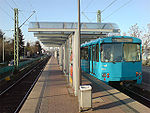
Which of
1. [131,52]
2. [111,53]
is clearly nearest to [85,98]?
[111,53]

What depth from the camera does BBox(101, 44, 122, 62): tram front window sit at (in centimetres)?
991

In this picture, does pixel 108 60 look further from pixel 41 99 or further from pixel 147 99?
pixel 41 99

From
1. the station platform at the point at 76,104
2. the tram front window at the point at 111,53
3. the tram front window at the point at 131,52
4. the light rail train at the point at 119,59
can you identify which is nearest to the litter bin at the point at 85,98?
the station platform at the point at 76,104

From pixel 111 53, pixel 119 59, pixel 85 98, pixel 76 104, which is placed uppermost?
pixel 111 53

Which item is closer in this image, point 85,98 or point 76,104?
point 85,98

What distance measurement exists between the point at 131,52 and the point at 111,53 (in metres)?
1.20

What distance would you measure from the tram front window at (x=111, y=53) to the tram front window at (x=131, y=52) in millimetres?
356

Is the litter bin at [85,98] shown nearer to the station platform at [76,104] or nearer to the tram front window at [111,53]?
the station platform at [76,104]

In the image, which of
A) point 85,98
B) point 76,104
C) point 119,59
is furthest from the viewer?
point 119,59

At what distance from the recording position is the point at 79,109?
18.8ft

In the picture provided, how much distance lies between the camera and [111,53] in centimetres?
991

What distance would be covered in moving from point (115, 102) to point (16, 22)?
18.0 metres

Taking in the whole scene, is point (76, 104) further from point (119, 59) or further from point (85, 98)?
point (119, 59)

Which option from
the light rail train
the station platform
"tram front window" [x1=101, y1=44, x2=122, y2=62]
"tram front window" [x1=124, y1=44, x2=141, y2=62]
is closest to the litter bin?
the station platform
